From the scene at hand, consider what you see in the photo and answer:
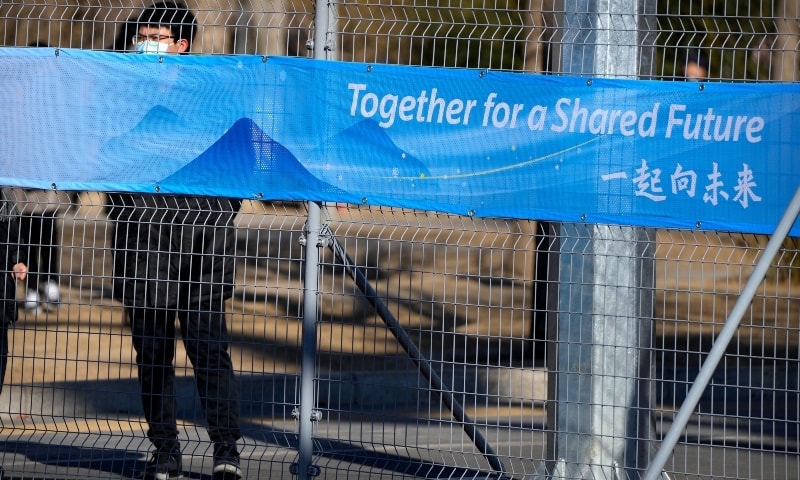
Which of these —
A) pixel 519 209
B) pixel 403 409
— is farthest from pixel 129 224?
pixel 403 409

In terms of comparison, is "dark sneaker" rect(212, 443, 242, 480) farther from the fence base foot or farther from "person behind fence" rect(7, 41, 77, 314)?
the fence base foot

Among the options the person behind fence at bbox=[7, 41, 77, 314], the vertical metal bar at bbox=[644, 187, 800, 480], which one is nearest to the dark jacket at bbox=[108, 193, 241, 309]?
the person behind fence at bbox=[7, 41, 77, 314]

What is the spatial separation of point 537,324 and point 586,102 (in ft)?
3.80

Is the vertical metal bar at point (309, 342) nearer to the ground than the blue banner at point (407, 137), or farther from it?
nearer to the ground

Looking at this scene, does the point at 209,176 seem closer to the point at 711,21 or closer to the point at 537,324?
the point at 537,324

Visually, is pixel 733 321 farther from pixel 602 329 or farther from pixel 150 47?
pixel 150 47

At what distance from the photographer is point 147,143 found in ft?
17.1

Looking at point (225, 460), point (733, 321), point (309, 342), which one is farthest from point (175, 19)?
point (733, 321)

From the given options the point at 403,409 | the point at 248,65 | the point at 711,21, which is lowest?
the point at 403,409

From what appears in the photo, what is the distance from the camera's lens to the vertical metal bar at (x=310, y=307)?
16.6 ft

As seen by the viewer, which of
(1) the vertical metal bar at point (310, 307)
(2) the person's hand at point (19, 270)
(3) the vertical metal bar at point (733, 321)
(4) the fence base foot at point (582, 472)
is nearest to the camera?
(3) the vertical metal bar at point (733, 321)

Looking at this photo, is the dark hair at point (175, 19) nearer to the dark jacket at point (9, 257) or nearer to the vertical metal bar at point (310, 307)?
the vertical metal bar at point (310, 307)

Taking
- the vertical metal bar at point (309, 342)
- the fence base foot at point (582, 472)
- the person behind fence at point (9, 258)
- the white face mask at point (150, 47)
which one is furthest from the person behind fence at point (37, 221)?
the fence base foot at point (582, 472)

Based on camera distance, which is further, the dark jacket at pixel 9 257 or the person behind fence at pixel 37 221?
the dark jacket at pixel 9 257
